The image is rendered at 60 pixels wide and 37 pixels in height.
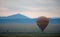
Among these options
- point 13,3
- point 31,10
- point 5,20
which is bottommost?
point 5,20

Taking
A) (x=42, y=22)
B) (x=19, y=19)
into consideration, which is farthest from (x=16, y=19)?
(x=42, y=22)

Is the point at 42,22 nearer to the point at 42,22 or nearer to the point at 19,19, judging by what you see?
the point at 42,22

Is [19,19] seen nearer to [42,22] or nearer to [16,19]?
[16,19]

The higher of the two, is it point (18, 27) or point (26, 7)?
point (26, 7)

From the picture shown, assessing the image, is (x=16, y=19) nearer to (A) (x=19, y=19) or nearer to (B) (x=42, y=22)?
(A) (x=19, y=19)

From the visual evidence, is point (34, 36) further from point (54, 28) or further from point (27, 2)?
point (27, 2)

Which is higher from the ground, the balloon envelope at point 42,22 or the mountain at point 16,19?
the mountain at point 16,19

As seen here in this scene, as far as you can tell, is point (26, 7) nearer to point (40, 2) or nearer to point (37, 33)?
point (40, 2)

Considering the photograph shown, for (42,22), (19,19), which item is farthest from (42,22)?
(19,19)

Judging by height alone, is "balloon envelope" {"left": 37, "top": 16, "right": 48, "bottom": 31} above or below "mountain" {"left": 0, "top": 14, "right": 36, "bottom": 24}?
below

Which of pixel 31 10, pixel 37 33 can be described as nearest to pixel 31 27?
pixel 37 33
